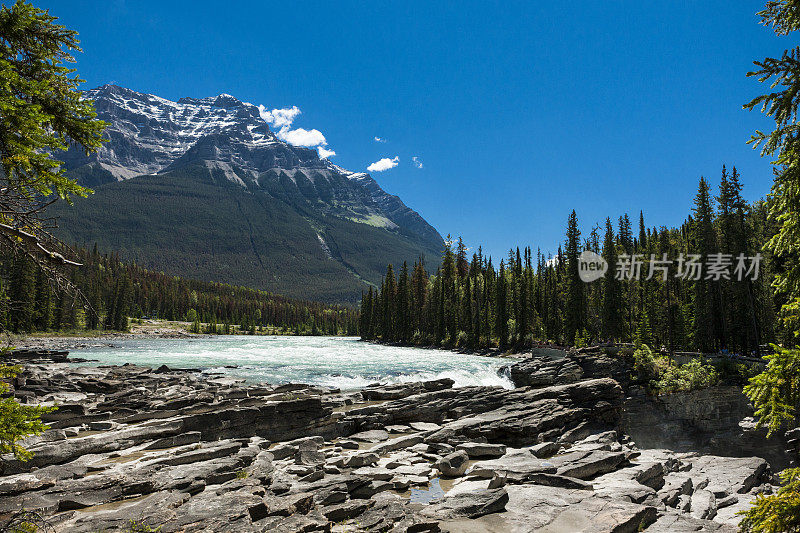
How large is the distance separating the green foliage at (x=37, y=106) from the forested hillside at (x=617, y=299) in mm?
15417

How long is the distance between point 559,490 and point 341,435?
1224cm

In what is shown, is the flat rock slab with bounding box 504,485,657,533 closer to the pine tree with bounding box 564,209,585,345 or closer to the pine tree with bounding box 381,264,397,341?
the pine tree with bounding box 564,209,585,345

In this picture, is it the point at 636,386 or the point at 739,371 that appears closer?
the point at 739,371

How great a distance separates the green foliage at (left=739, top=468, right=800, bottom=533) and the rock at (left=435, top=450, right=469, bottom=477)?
10.6 m

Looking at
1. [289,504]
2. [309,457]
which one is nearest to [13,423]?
[289,504]

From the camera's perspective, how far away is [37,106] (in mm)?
6520

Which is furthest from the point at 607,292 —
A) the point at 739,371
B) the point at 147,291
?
the point at 147,291

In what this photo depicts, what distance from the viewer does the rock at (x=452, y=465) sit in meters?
16.3

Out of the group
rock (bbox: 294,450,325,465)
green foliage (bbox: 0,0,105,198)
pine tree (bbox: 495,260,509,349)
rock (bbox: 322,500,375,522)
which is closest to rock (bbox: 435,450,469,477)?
rock (bbox: 294,450,325,465)

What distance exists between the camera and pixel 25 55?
8227 millimetres

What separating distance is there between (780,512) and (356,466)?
13.1 meters

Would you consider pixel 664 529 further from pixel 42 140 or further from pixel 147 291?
pixel 147 291

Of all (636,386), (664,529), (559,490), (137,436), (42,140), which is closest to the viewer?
(42,140)

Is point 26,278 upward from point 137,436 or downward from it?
upward
